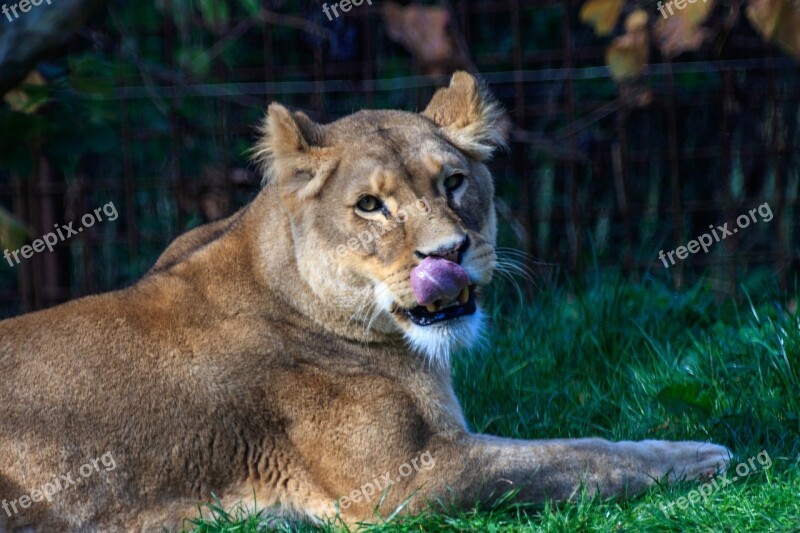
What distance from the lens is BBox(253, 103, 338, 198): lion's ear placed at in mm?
4094

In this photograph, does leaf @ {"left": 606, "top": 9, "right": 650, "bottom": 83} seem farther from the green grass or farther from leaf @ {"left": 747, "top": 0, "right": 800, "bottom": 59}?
the green grass

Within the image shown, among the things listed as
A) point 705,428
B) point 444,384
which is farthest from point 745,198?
point 444,384

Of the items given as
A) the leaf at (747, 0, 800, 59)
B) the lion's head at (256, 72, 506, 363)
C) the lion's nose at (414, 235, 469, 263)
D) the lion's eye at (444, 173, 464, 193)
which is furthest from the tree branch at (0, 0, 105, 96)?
the leaf at (747, 0, 800, 59)

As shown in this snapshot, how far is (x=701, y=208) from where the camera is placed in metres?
6.86

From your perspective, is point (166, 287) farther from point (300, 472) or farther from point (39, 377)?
point (300, 472)

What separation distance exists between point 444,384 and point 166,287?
0.98 metres

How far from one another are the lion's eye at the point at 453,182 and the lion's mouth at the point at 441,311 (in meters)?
0.36

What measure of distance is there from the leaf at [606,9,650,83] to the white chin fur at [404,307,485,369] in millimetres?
967

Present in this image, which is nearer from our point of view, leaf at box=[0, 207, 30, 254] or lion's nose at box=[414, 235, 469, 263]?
lion's nose at box=[414, 235, 469, 263]

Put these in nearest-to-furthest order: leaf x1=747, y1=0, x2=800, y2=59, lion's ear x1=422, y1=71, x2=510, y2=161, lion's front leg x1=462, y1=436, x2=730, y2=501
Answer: leaf x1=747, y1=0, x2=800, y2=59, lion's front leg x1=462, y1=436, x2=730, y2=501, lion's ear x1=422, y1=71, x2=510, y2=161

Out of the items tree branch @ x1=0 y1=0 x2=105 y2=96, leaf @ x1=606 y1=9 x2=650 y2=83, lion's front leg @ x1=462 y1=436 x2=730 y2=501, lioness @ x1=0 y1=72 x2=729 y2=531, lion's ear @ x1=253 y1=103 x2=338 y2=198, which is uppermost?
tree branch @ x1=0 y1=0 x2=105 y2=96

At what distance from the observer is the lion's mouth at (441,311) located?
3918 mm

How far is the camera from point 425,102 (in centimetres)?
683

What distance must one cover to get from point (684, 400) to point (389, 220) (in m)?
1.43
